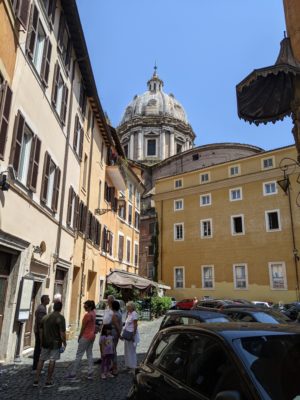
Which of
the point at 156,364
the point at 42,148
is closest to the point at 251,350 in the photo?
the point at 156,364

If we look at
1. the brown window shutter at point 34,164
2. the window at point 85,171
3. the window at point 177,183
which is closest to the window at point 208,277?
the window at point 177,183

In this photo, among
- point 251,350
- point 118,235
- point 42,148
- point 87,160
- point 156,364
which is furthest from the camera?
point 118,235

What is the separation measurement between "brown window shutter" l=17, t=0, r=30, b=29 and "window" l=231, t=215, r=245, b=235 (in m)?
32.1

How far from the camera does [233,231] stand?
39.2 metres

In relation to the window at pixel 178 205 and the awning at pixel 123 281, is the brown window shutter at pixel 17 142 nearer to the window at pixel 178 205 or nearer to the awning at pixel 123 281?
the awning at pixel 123 281

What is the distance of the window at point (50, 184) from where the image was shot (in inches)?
510

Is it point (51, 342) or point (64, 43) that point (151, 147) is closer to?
point (64, 43)

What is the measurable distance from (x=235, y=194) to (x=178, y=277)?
11.3 meters

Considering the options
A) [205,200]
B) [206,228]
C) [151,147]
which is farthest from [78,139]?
[151,147]

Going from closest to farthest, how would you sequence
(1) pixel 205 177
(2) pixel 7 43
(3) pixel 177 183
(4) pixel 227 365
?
(4) pixel 227 365
(2) pixel 7 43
(1) pixel 205 177
(3) pixel 177 183

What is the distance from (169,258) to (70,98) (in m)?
29.6

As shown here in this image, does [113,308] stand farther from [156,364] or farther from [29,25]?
[29,25]

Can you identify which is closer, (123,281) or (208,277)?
(123,281)

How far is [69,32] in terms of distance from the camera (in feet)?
54.1
